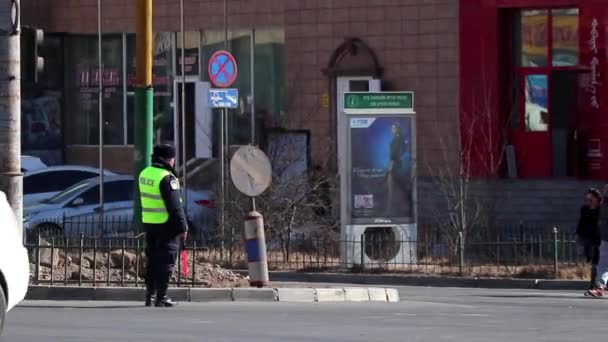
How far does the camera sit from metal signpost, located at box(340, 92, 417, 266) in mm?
23500

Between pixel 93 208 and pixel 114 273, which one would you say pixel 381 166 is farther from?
pixel 93 208

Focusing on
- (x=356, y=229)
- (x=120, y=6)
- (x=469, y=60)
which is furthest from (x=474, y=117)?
(x=120, y=6)

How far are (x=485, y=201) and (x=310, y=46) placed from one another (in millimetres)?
6177

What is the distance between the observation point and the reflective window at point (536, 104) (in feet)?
99.0

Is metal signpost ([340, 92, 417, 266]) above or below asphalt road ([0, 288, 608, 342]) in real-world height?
above

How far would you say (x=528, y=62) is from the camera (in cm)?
3031

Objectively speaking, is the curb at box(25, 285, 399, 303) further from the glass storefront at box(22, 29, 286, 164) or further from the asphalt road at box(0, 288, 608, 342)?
the glass storefront at box(22, 29, 286, 164)

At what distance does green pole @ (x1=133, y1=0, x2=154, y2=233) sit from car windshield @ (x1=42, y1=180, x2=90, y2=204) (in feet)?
31.5

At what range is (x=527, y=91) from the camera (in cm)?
3042

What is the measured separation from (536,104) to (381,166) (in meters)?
7.68

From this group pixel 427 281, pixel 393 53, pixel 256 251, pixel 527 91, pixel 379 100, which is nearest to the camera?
pixel 256 251

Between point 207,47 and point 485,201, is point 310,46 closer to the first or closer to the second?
point 207,47

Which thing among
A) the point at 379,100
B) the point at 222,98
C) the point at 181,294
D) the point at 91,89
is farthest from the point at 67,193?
the point at 181,294

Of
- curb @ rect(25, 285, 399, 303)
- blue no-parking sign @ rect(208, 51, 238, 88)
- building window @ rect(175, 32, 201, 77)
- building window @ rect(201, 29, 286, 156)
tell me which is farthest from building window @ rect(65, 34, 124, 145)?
curb @ rect(25, 285, 399, 303)
